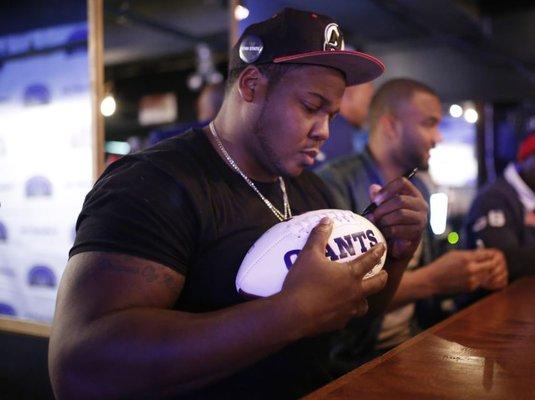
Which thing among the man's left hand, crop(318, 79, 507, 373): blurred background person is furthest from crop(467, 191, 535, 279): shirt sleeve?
the man's left hand

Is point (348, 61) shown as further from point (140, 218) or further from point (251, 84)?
point (140, 218)

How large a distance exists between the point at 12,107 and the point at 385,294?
2325 mm

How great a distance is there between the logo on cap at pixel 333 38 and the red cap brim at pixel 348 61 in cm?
3

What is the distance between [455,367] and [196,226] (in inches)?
26.6

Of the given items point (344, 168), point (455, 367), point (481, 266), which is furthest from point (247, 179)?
point (481, 266)

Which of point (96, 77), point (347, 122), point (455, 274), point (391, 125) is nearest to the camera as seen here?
point (455, 274)

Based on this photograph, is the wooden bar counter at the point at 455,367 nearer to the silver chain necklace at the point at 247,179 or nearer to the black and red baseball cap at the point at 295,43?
the silver chain necklace at the point at 247,179

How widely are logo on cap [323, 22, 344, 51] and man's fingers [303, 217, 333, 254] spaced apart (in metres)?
0.49

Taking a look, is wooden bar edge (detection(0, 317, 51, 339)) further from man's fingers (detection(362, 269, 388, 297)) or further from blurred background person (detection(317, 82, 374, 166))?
man's fingers (detection(362, 269, 388, 297))

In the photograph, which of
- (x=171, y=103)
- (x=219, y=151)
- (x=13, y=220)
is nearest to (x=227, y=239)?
(x=219, y=151)

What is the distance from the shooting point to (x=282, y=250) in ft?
4.46

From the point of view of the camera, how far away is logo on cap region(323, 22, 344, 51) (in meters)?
1.53

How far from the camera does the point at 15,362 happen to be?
2.82 m

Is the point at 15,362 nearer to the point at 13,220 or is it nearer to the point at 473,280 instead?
the point at 13,220
